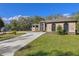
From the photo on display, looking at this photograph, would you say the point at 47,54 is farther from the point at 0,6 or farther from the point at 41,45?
the point at 0,6

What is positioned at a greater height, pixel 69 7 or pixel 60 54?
pixel 69 7

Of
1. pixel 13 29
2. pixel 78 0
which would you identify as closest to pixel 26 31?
pixel 13 29

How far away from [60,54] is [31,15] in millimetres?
822

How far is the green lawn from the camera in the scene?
1073 centimetres

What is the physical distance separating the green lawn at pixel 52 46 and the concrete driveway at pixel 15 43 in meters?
0.08

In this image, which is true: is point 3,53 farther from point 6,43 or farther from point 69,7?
point 69,7

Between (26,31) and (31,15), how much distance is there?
0.31 m

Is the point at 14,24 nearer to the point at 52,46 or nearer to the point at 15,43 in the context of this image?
the point at 15,43

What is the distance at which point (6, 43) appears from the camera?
35.6 feet

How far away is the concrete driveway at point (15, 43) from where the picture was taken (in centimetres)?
1076

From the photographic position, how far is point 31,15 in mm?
10805

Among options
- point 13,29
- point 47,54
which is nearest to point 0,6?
point 13,29

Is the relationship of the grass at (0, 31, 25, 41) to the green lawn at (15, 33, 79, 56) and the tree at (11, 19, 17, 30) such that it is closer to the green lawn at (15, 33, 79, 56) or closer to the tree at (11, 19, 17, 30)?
the tree at (11, 19, 17, 30)

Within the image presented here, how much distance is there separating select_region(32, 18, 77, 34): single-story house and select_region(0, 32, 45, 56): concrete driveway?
0.12m
